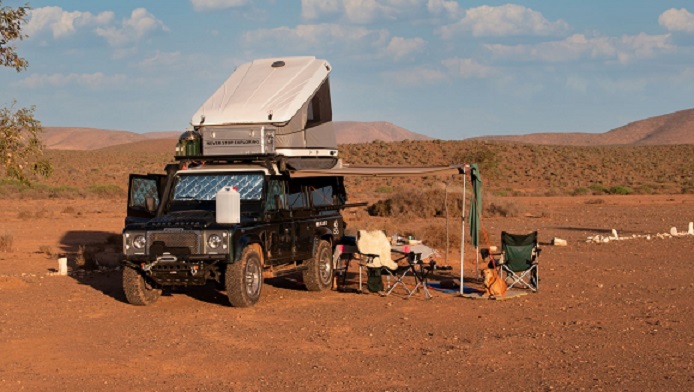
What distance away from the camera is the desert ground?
819cm

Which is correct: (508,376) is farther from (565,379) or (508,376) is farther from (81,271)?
(81,271)

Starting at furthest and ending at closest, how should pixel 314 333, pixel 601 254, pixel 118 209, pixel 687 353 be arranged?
pixel 118 209 → pixel 601 254 → pixel 314 333 → pixel 687 353

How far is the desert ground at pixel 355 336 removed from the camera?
26.9ft

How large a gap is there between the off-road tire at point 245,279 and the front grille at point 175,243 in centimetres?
55

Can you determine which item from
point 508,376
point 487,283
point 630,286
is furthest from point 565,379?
point 630,286

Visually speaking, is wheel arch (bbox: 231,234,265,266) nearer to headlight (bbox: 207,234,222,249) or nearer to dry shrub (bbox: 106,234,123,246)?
headlight (bbox: 207,234,222,249)

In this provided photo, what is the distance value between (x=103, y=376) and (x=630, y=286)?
8.68 meters

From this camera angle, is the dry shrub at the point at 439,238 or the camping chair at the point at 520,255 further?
the dry shrub at the point at 439,238

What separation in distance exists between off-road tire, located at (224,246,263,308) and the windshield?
0.91 meters

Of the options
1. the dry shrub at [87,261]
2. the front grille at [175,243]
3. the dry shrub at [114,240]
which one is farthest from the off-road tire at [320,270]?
the dry shrub at [114,240]

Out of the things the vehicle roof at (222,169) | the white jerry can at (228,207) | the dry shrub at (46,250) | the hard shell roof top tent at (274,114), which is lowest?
the dry shrub at (46,250)

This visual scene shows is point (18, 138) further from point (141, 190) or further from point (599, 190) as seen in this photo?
point (599, 190)

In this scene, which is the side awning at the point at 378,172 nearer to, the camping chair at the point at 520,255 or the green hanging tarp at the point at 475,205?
the green hanging tarp at the point at 475,205

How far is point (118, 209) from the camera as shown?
3844 cm
